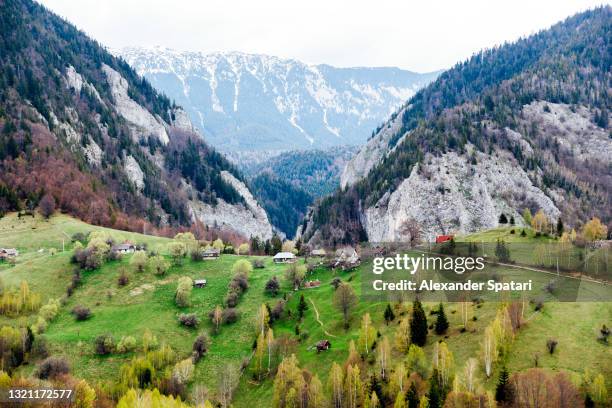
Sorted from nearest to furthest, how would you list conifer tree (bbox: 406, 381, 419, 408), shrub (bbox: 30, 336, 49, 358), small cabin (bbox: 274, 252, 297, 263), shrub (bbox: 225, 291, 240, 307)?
conifer tree (bbox: 406, 381, 419, 408)
shrub (bbox: 30, 336, 49, 358)
shrub (bbox: 225, 291, 240, 307)
small cabin (bbox: 274, 252, 297, 263)

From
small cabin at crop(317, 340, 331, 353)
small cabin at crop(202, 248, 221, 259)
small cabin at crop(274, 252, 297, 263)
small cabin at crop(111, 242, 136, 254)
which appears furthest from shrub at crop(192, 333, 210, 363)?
small cabin at crop(111, 242, 136, 254)

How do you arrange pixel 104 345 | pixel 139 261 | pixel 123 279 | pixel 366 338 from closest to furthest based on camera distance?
pixel 366 338, pixel 104 345, pixel 123 279, pixel 139 261

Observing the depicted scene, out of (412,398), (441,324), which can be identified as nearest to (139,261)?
(441,324)

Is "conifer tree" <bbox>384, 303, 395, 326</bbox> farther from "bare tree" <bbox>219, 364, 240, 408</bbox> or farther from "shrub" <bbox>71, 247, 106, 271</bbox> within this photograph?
"shrub" <bbox>71, 247, 106, 271</bbox>

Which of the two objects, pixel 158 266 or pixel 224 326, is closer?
pixel 224 326

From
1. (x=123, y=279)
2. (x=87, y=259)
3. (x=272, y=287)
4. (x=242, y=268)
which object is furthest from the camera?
(x=242, y=268)

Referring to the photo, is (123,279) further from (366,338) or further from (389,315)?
(366,338)

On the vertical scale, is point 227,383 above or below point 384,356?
below

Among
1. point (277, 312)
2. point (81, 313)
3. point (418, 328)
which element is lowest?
point (277, 312)
